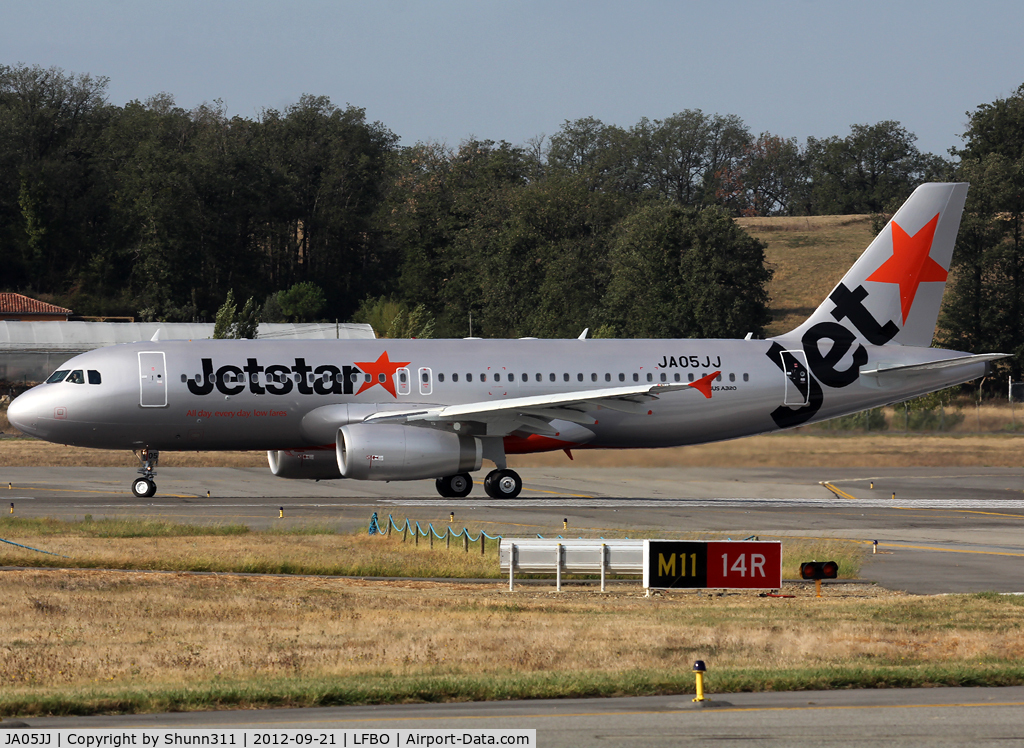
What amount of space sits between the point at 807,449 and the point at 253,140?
353 ft

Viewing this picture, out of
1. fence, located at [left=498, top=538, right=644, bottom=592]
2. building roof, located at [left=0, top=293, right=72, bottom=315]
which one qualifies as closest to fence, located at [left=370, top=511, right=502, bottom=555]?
fence, located at [left=498, top=538, right=644, bottom=592]

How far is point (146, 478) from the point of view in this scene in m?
38.5

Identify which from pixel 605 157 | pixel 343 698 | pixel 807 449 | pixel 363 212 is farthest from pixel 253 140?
pixel 343 698

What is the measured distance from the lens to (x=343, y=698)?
1344 cm

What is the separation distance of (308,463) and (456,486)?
15.0ft

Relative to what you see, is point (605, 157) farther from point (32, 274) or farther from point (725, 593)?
point (725, 593)

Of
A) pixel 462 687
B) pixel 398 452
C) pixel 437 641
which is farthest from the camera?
pixel 398 452

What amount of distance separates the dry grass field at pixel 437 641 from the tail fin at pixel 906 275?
21351mm

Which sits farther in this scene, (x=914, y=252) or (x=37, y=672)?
(x=914, y=252)

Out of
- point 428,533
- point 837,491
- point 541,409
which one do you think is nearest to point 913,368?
point 837,491

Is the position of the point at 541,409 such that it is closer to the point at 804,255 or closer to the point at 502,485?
the point at 502,485

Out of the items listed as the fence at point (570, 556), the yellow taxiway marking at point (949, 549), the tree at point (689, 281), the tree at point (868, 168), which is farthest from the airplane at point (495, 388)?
the tree at point (868, 168)

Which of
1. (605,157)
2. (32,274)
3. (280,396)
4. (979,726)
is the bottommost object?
(979,726)

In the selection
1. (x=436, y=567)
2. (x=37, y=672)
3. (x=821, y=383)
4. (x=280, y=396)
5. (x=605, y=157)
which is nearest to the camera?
(x=37, y=672)
